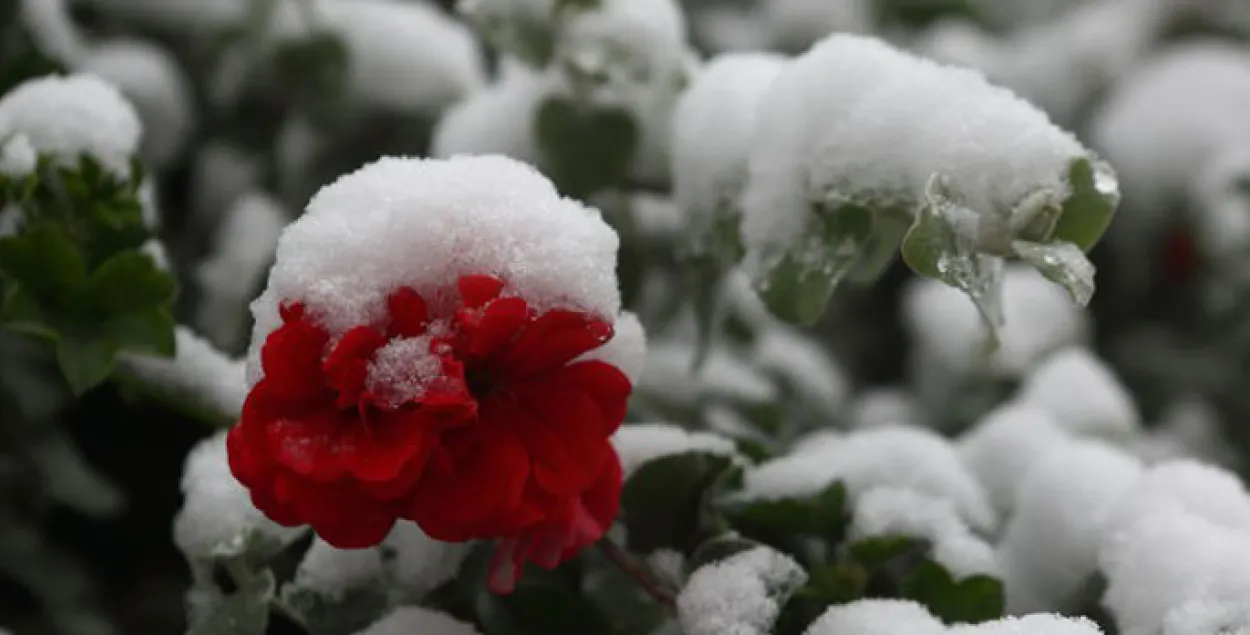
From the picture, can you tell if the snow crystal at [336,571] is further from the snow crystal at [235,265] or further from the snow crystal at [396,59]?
the snow crystal at [396,59]

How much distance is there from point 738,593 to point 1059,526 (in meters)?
0.20

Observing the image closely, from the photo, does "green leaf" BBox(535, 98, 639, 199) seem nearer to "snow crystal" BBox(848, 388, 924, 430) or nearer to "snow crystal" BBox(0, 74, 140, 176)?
"snow crystal" BBox(0, 74, 140, 176)

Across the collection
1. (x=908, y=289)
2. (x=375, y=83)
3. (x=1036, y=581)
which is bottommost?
(x=908, y=289)

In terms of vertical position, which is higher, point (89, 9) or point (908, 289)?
point (89, 9)

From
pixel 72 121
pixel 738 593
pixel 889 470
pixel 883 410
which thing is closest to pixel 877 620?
pixel 738 593

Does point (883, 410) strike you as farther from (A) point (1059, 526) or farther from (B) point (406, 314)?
(B) point (406, 314)

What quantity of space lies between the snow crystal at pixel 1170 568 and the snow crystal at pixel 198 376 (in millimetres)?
353

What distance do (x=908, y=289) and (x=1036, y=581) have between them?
1.70ft

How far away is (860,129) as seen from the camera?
53 centimetres

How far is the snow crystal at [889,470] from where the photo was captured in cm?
60

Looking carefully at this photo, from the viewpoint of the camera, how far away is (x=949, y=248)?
0.48 meters

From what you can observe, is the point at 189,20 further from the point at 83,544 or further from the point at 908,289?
the point at 908,289

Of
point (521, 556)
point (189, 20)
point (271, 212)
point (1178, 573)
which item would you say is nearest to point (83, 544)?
point (271, 212)

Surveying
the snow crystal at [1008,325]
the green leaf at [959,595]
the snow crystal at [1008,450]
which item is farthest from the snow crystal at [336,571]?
the snow crystal at [1008,325]
